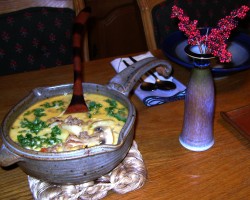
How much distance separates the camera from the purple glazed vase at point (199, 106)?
823 millimetres

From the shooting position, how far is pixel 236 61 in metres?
1.24

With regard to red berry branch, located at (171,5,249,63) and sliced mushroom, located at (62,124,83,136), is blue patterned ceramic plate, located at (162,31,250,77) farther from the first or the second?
sliced mushroom, located at (62,124,83,136)

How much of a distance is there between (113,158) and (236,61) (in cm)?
75

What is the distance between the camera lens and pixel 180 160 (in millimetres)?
872

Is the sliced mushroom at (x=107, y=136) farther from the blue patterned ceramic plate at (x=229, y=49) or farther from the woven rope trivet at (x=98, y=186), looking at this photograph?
the blue patterned ceramic plate at (x=229, y=49)

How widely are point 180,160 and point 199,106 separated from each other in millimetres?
154

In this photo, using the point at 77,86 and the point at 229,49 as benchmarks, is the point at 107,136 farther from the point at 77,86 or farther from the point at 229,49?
the point at 229,49

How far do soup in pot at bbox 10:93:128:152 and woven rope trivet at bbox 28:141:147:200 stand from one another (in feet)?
0.31

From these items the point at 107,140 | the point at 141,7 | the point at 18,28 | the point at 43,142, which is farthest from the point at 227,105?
the point at 18,28

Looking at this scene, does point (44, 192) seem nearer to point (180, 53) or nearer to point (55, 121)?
point (55, 121)

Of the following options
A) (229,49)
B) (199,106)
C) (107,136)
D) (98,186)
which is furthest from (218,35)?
(229,49)

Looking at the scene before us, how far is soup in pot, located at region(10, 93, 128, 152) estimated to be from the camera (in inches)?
29.6

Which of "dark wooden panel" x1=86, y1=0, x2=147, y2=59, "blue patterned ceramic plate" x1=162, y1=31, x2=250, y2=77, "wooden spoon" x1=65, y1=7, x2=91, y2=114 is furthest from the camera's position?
"dark wooden panel" x1=86, y1=0, x2=147, y2=59

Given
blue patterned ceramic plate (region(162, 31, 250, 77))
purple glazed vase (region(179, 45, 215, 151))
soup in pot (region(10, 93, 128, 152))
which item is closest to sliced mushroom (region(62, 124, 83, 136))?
soup in pot (region(10, 93, 128, 152))
